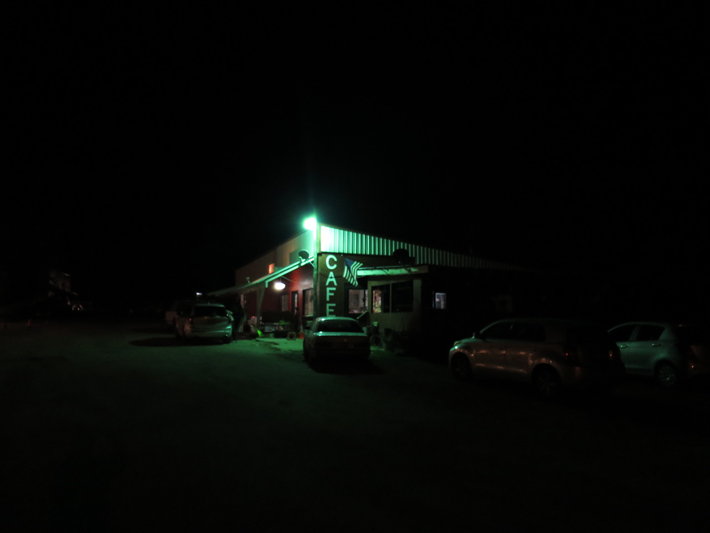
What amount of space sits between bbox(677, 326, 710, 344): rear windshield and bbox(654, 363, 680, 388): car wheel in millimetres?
644

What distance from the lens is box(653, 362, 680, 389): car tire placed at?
10.8 m

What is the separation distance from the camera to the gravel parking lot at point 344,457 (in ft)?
13.8

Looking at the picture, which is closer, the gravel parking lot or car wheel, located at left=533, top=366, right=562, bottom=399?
the gravel parking lot

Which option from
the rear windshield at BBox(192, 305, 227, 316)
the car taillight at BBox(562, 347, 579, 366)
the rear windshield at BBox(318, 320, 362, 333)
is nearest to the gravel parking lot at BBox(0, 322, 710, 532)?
the car taillight at BBox(562, 347, 579, 366)

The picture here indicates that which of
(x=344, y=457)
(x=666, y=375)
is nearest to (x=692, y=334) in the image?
(x=666, y=375)

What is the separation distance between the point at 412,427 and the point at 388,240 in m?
19.3

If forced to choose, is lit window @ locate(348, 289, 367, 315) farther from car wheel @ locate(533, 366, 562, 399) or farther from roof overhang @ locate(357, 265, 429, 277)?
car wheel @ locate(533, 366, 562, 399)

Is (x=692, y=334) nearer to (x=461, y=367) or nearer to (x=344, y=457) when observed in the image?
(x=461, y=367)

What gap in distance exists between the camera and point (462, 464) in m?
5.59

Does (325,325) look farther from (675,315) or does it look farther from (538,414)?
(675,315)

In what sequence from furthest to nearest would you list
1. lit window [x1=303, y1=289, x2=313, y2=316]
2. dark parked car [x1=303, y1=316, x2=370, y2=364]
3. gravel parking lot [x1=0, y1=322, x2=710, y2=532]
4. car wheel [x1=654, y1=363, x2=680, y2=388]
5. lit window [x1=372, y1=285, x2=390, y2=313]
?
lit window [x1=303, y1=289, x2=313, y2=316]
lit window [x1=372, y1=285, x2=390, y2=313]
dark parked car [x1=303, y1=316, x2=370, y2=364]
car wheel [x1=654, y1=363, x2=680, y2=388]
gravel parking lot [x1=0, y1=322, x2=710, y2=532]

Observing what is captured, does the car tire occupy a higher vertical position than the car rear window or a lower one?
lower

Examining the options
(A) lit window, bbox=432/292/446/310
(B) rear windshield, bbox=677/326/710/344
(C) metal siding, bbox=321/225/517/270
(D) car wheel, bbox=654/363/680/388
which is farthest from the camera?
(C) metal siding, bbox=321/225/517/270

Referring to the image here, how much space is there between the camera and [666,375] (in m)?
11.0
